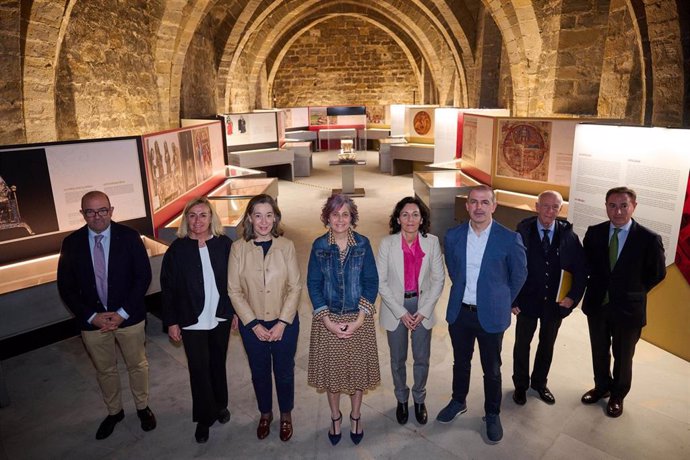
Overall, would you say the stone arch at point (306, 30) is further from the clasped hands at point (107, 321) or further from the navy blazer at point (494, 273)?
the clasped hands at point (107, 321)

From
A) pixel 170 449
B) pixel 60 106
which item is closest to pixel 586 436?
pixel 170 449

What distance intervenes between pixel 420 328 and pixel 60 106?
6.14 metres

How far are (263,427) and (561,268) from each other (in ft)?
7.14

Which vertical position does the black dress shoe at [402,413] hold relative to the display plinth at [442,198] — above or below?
below

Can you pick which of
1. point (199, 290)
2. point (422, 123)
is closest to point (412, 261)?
point (199, 290)

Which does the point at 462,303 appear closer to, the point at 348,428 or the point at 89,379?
the point at 348,428

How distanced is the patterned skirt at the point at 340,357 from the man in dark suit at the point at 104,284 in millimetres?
1179

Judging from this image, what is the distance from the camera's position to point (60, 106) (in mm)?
6391

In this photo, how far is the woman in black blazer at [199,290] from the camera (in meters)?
2.69

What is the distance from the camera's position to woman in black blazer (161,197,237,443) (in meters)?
2.69

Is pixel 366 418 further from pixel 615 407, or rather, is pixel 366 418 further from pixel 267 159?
pixel 267 159

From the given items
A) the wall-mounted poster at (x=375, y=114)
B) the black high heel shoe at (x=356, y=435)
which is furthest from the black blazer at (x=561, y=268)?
the wall-mounted poster at (x=375, y=114)

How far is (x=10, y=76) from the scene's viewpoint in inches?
198

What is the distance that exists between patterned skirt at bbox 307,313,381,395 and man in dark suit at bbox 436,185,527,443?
0.58 metres
